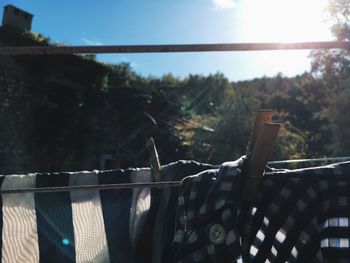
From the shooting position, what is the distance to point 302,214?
68 cm

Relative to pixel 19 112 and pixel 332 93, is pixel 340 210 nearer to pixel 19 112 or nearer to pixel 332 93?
pixel 332 93

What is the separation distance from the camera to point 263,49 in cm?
80

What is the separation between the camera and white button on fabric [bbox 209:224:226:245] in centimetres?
61

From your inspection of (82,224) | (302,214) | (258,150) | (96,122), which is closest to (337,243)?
(302,214)

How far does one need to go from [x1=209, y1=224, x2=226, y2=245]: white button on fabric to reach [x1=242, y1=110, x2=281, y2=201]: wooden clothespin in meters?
0.07

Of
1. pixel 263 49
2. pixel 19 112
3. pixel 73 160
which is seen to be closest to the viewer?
pixel 263 49

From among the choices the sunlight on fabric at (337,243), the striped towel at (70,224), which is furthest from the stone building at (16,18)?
the sunlight on fabric at (337,243)

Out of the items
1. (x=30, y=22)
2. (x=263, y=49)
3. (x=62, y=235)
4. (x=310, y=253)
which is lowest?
(x=62, y=235)

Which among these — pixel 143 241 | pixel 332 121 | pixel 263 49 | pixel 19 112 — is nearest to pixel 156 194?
pixel 143 241

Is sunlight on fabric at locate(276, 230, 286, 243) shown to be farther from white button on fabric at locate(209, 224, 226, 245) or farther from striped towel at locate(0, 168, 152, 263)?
striped towel at locate(0, 168, 152, 263)

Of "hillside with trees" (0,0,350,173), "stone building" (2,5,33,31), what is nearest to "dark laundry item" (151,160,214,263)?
"hillside with trees" (0,0,350,173)

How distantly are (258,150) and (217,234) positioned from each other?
14 centimetres

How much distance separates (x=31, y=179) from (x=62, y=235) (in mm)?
160

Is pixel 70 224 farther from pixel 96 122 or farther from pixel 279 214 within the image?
pixel 96 122
